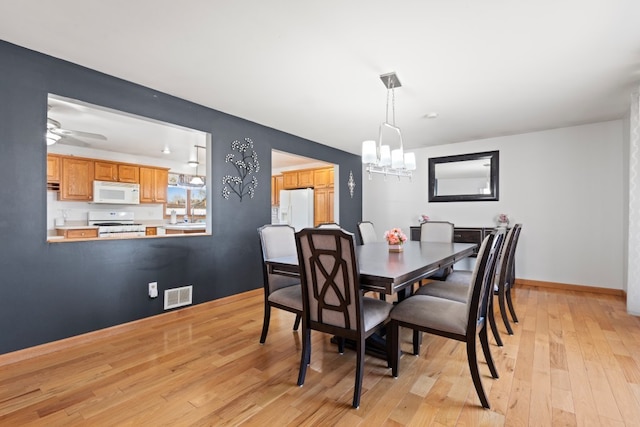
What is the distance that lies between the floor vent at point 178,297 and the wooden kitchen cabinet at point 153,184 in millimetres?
3676

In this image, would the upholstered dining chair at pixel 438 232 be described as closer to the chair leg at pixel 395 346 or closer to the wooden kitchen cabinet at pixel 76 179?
the chair leg at pixel 395 346

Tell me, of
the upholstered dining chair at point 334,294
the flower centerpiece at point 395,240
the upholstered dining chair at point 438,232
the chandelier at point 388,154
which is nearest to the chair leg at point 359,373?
the upholstered dining chair at point 334,294

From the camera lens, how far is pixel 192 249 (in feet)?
10.6

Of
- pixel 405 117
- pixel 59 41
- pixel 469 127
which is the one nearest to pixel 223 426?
pixel 59 41

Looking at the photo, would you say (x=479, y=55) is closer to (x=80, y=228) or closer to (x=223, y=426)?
(x=223, y=426)

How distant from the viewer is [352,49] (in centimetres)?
223

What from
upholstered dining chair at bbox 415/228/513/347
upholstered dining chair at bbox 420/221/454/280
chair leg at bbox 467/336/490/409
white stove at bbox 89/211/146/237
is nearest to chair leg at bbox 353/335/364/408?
chair leg at bbox 467/336/490/409

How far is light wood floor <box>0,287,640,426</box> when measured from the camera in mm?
1549

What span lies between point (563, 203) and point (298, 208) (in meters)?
4.39

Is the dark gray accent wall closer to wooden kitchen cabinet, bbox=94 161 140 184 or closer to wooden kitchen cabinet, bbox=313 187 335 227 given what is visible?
wooden kitchen cabinet, bbox=313 187 335 227

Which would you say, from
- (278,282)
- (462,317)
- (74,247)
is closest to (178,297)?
(74,247)

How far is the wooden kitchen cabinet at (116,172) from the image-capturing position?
539cm

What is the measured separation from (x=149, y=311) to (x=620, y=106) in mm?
5548

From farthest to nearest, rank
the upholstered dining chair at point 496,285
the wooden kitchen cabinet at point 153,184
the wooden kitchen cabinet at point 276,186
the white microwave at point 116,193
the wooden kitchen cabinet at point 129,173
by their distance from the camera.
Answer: the wooden kitchen cabinet at point 276,186 < the wooden kitchen cabinet at point 153,184 < the wooden kitchen cabinet at point 129,173 < the white microwave at point 116,193 < the upholstered dining chair at point 496,285
